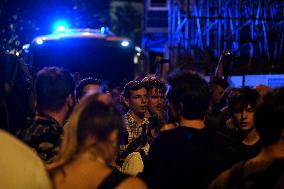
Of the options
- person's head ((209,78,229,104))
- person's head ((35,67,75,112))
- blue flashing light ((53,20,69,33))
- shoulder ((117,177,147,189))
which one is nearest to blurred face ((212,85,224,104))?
person's head ((209,78,229,104))

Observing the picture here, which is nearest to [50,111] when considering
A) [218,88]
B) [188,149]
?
[188,149]

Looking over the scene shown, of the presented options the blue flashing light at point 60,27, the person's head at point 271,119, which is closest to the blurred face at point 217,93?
the person's head at point 271,119

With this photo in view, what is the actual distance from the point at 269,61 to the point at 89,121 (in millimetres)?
8967

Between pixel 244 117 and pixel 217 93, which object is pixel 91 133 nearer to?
pixel 244 117

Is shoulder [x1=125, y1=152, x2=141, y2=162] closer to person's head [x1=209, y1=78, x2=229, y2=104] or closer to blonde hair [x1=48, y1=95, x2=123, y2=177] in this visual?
blonde hair [x1=48, y1=95, x2=123, y2=177]

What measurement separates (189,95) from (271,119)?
0.75 m

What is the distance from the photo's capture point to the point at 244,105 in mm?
5027

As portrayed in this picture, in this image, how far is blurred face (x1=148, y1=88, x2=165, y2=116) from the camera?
584 cm

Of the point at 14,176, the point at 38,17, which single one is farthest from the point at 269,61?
the point at 38,17

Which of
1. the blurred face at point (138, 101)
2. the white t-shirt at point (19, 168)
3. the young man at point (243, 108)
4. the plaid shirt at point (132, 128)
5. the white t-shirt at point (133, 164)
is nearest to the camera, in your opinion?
the white t-shirt at point (19, 168)

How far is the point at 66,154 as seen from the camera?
3119mm

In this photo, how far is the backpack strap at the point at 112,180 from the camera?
9.97ft

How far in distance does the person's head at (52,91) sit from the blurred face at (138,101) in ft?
5.62

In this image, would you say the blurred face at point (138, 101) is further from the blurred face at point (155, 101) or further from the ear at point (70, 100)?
the ear at point (70, 100)
